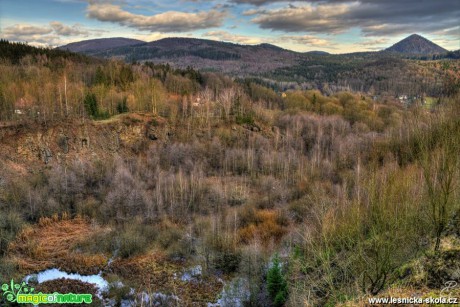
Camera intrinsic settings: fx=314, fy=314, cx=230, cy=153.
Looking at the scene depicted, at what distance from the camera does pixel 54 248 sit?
112ft

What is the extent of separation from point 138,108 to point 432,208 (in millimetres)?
65301

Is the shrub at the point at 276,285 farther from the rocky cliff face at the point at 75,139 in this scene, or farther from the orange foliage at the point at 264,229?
the rocky cliff face at the point at 75,139

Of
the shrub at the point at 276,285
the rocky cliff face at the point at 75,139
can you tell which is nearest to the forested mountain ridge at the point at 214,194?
the shrub at the point at 276,285

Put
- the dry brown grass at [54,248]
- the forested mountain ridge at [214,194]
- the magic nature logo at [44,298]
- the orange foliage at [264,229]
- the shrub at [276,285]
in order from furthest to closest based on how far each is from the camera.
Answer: the orange foliage at [264,229], the dry brown grass at [54,248], the magic nature logo at [44,298], the shrub at [276,285], the forested mountain ridge at [214,194]

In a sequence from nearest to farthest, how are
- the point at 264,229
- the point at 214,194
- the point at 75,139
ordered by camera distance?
1. the point at 264,229
2. the point at 214,194
3. the point at 75,139

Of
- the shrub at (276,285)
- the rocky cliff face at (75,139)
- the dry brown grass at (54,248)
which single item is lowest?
the dry brown grass at (54,248)

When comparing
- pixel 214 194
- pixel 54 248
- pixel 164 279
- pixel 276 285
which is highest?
pixel 276 285

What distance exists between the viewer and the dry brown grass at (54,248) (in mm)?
31094

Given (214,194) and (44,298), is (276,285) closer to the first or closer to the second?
(44,298)

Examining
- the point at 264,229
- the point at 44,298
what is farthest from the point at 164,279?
the point at 264,229

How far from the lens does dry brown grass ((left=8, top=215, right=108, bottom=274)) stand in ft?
102

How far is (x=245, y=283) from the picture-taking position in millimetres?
26047

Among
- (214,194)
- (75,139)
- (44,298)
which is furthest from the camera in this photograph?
(75,139)

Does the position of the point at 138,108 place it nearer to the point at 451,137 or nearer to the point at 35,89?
the point at 35,89
